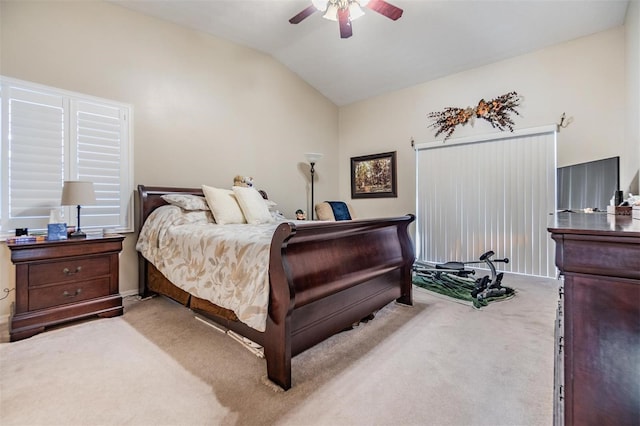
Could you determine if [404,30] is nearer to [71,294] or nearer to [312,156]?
[312,156]

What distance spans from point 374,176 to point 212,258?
380 cm

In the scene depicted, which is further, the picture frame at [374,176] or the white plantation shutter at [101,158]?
the picture frame at [374,176]

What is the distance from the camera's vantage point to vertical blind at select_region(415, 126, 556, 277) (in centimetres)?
377

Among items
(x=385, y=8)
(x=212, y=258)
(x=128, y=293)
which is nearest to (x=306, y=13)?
(x=385, y=8)

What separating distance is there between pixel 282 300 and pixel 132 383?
3.17 ft

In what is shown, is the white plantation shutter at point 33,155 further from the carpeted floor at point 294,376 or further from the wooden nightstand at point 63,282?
the carpeted floor at point 294,376

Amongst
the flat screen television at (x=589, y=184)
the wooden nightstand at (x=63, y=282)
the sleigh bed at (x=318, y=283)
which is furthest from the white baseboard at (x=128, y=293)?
the flat screen television at (x=589, y=184)

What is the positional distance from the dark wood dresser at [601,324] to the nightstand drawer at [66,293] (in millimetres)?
3134

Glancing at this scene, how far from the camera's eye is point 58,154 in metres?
2.73

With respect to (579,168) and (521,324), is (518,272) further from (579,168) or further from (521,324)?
(521,324)

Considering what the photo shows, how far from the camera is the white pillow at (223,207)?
317 centimetres

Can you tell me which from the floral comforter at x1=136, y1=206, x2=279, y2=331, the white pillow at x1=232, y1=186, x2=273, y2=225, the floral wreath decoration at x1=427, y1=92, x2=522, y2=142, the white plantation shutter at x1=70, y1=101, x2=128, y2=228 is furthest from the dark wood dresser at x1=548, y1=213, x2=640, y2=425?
the floral wreath decoration at x1=427, y1=92, x2=522, y2=142

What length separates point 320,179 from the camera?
5.49 m

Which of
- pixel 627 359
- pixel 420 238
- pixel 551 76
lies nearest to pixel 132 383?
pixel 627 359
